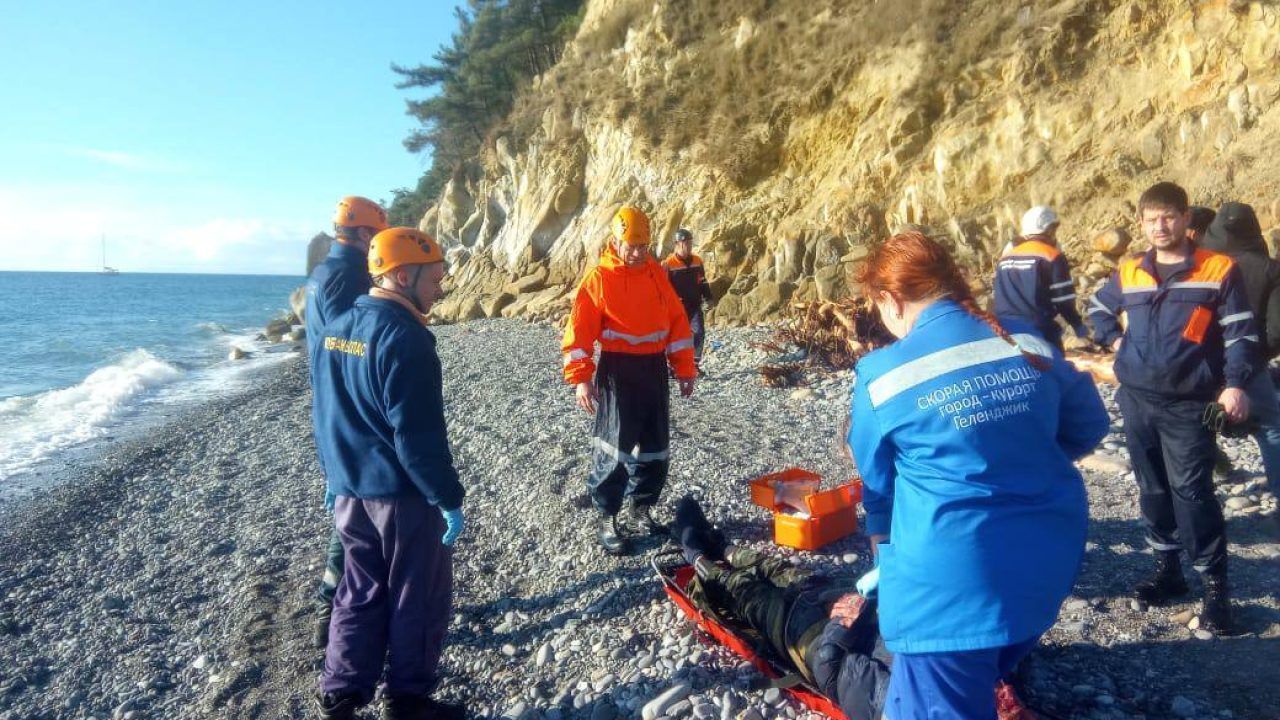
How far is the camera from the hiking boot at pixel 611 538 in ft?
16.2

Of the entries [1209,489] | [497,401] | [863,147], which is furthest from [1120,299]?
[863,147]

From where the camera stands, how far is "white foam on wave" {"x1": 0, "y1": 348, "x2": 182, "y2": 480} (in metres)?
11.6

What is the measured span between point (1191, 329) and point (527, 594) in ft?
12.7

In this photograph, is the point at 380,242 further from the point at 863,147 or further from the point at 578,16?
the point at 578,16

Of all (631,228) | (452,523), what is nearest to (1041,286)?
(631,228)

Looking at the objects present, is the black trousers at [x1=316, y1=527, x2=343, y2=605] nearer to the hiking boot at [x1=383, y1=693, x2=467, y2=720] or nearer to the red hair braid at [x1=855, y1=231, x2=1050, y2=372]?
the hiking boot at [x1=383, y1=693, x2=467, y2=720]

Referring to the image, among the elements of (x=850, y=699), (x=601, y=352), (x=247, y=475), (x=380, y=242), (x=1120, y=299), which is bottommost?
(x=247, y=475)

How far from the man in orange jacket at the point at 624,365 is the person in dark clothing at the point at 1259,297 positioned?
3014 mm

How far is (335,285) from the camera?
13.7 ft

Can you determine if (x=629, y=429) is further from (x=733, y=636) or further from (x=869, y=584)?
(x=869, y=584)

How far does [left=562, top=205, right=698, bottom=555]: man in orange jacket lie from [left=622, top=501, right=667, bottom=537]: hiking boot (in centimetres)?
18

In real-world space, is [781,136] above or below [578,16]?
below

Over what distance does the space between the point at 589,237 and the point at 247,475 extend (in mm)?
14780

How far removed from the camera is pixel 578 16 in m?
30.9
